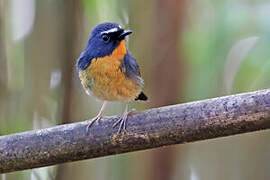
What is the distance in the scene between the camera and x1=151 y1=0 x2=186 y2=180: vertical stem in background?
3.37m

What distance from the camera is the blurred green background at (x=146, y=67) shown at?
332cm

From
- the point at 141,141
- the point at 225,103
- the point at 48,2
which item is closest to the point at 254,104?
the point at 225,103

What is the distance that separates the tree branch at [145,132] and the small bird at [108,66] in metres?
0.54

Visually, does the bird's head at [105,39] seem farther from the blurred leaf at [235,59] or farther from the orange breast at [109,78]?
the blurred leaf at [235,59]

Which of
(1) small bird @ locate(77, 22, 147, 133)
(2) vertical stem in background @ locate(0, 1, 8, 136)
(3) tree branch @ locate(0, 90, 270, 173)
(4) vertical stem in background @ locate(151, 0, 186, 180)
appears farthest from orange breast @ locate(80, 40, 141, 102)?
(2) vertical stem in background @ locate(0, 1, 8, 136)

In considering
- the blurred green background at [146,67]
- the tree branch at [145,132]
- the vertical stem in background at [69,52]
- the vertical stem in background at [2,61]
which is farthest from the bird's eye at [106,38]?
the vertical stem in background at [2,61]

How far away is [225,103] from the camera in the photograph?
2244 millimetres

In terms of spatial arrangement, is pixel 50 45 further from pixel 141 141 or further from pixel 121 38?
pixel 141 141

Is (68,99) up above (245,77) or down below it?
below

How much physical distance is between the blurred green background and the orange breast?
39 cm

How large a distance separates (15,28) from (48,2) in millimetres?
330

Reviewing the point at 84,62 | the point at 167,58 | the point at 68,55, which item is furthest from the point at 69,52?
the point at 167,58

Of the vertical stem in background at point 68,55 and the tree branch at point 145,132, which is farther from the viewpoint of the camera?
the vertical stem in background at point 68,55

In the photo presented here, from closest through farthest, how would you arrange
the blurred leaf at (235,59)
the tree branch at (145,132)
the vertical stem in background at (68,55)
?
the tree branch at (145,132) → the blurred leaf at (235,59) → the vertical stem in background at (68,55)
